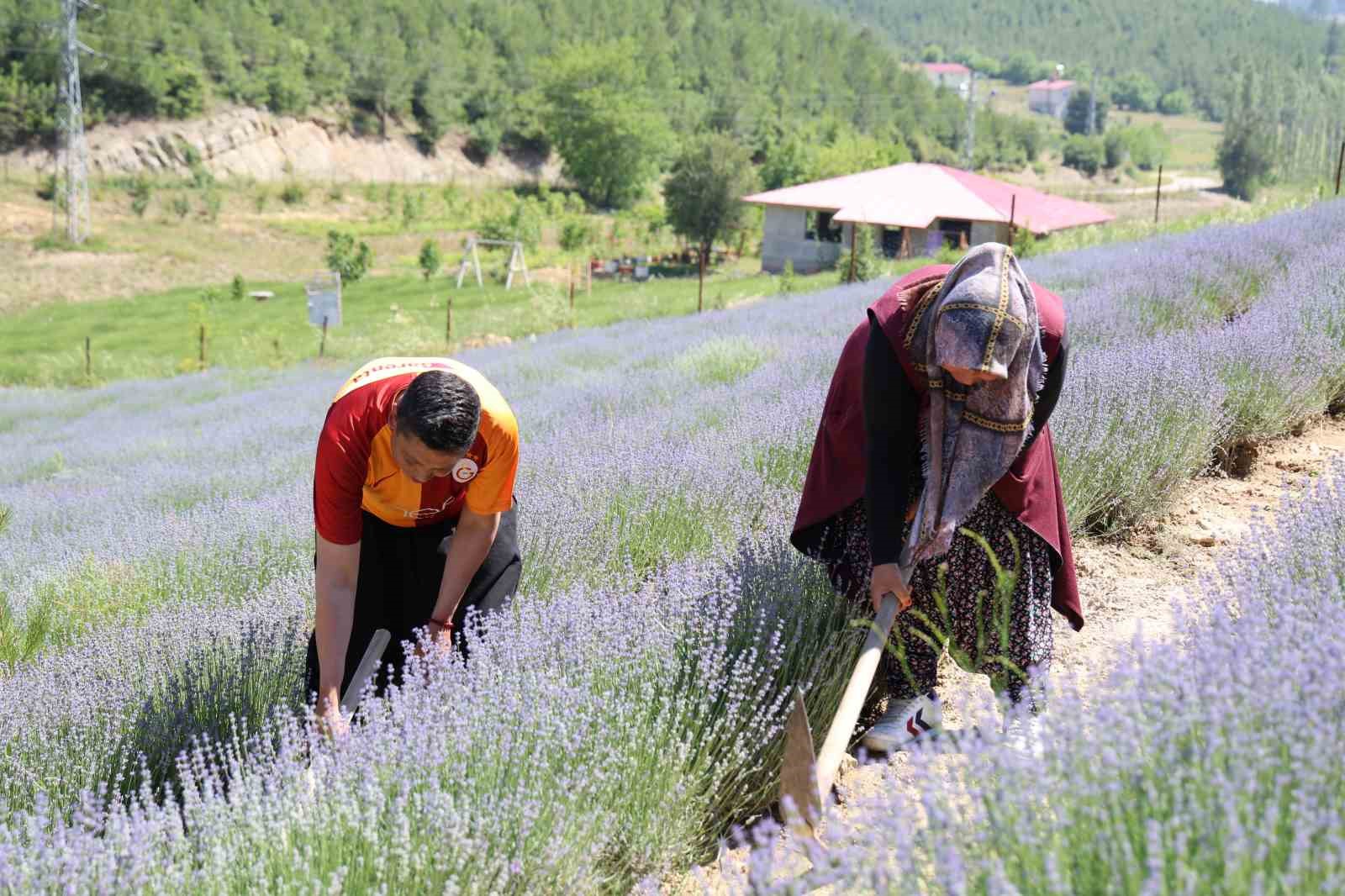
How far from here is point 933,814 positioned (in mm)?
1187

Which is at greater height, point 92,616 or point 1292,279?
point 1292,279

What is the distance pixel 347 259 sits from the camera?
34.9 m

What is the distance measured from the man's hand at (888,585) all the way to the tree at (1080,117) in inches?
5343

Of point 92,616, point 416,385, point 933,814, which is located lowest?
point 92,616

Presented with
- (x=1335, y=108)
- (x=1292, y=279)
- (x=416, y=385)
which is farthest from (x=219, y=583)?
(x=1335, y=108)

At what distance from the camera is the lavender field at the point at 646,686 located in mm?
1221

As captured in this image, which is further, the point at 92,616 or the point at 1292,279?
the point at 1292,279

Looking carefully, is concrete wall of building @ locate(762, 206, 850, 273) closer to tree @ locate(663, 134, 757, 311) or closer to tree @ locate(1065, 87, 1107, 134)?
tree @ locate(663, 134, 757, 311)

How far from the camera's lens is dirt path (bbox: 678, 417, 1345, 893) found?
2.42m

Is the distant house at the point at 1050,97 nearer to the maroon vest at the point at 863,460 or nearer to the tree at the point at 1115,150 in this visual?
the tree at the point at 1115,150

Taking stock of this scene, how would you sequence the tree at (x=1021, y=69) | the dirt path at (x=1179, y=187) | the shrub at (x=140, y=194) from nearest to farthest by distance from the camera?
the shrub at (x=140, y=194) < the dirt path at (x=1179, y=187) < the tree at (x=1021, y=69)

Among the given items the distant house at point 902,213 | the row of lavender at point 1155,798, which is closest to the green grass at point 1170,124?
the distant house at point 902,213

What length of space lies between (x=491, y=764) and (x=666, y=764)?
33 cm

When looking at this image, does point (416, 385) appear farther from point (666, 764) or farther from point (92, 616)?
point (92, 616)
